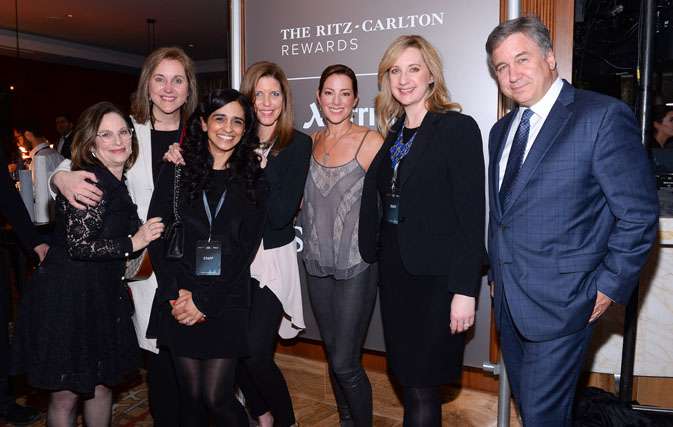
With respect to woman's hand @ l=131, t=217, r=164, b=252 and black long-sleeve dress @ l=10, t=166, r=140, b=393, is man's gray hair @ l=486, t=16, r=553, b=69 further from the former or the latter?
black long-sleeve dress @ l=10, t=166, r=140, b=393

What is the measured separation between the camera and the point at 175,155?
7.14ft

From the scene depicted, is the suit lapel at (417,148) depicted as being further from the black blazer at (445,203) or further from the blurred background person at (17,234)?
the blurred background person at (17,234)

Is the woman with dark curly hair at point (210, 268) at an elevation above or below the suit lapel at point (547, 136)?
below

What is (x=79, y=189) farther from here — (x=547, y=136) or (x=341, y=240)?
(x=547, y=136)

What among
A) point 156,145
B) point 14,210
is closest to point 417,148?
point 156,145

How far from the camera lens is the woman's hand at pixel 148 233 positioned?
2.10 metres

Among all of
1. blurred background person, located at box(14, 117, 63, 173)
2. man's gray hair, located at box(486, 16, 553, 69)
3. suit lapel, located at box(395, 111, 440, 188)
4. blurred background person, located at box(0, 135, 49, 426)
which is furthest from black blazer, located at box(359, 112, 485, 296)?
blurred background person, located at box(14, 117, 63, 173)

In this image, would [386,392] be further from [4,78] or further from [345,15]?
[4,78]

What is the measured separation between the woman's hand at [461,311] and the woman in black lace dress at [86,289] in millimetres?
1162

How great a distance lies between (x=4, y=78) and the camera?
34.7ft

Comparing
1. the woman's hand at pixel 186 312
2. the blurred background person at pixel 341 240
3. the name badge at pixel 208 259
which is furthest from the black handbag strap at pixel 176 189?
the blurred background person at pixel 341 240

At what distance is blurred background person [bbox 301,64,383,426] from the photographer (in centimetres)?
234

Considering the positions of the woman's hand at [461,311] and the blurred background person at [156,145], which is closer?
the woman's hand at [461,311]

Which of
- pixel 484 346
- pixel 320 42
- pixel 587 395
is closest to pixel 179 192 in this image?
pixel 320 42
